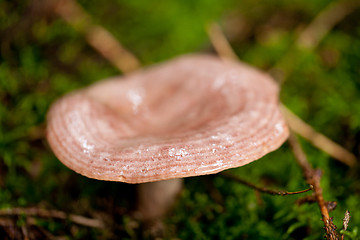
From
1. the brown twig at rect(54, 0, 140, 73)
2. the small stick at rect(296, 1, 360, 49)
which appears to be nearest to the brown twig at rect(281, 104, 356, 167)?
the small stick at rect(296, 1, 360, 49)

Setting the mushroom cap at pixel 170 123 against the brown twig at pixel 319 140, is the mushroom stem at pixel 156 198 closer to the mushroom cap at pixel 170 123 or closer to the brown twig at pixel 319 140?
the mushroom cap at pixel 170 123

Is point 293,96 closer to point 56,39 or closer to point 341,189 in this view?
point 341,189

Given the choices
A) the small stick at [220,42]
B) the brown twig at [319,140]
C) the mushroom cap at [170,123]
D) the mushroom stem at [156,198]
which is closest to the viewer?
the mushroom cap at [170,123]

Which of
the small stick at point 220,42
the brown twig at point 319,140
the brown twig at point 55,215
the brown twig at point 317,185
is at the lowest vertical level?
the brown twig at point 55,215

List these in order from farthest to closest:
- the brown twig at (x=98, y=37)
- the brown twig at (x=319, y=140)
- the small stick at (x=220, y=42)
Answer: the brown twig at (x=98, y=37), the small stick at (x=220, y=42), the brown twig at (x=319, y=140)

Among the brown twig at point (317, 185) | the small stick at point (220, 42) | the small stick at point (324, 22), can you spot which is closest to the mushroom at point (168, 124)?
the brown twig at point (317, 185)

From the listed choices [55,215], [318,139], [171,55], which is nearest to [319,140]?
[318,139]

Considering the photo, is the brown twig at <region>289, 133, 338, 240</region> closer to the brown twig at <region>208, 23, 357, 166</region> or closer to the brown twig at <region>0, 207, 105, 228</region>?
the brown twig at <region>208, 23, 357, 166</region>
